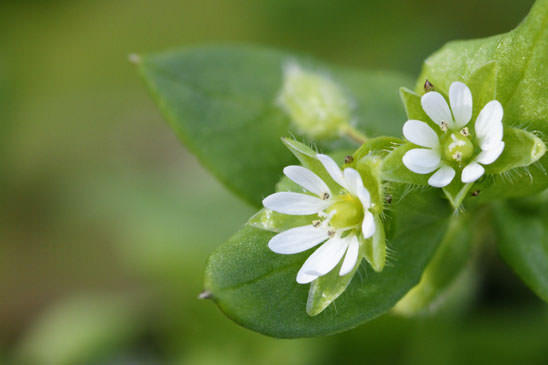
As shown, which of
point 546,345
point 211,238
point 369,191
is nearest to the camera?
point 369,191

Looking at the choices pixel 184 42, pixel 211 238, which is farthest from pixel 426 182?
pixel 184 42

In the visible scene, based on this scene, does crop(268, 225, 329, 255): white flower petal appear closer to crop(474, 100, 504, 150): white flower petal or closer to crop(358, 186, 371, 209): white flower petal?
crop(358, 186, 371, 209): white flower petal

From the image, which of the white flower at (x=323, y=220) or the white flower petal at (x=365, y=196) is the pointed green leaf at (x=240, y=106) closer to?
the white flower at (x=323, y=220)

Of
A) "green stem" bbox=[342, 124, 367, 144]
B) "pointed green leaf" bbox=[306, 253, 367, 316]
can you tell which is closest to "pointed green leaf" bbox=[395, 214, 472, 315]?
"green stem" bbox=[342, 124, 367, 144]

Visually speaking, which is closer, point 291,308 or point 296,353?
point 291,308

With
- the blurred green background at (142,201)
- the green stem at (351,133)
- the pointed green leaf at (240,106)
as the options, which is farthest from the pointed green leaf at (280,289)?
the blurred green background at (142,201)

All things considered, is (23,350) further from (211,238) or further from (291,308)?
(291,308)

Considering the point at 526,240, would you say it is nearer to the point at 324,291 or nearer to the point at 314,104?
the point at 324,291
